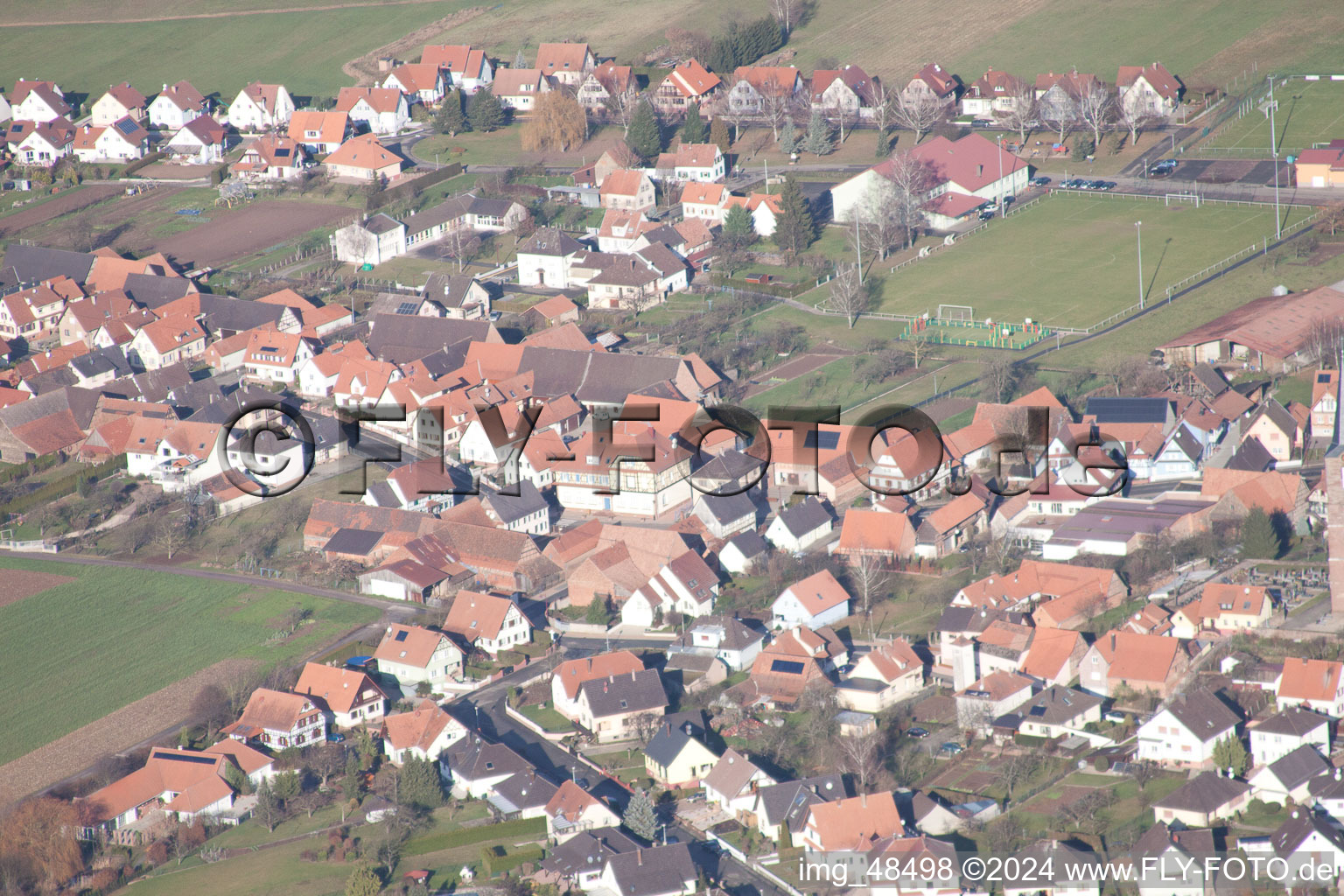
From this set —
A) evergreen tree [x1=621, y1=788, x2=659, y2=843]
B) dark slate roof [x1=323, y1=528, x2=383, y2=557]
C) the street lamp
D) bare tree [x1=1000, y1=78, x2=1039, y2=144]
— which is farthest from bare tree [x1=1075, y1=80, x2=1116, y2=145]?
evergreen tree [x1=621, y1=788, x2=659, y2=843]

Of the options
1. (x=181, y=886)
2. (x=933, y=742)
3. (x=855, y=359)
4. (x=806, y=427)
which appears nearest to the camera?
(x=181, y=886)

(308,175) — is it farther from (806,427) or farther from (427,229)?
(806,427)

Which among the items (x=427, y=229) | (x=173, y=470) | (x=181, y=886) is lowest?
(x=181, y=886)

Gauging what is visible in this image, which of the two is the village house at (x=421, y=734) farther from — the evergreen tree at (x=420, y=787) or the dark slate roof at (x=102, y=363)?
the dark slate roof at (x=102, y=363)

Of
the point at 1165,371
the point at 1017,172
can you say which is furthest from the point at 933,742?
the point at 1017,172

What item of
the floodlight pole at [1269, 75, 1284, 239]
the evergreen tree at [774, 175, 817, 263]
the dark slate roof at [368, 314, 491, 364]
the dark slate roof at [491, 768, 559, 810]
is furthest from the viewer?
the evergreen tree at [774, 175, 817, 263]

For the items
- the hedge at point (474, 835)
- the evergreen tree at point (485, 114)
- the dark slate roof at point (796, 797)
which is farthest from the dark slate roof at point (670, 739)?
the evergreen tree at point (485, 114)

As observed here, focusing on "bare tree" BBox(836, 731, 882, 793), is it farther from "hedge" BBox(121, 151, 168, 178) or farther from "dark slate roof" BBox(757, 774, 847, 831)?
"hedge" BBox(121, 151, 168, 178)
